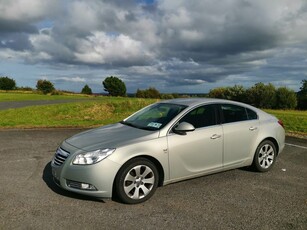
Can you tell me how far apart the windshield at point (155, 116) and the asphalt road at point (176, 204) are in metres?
1.09

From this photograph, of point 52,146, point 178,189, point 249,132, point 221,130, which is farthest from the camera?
point 52,146

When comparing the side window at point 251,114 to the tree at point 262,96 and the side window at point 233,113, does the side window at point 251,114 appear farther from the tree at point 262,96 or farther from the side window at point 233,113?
the tree at point 262,96

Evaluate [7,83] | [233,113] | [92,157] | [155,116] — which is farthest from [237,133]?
[7,83]

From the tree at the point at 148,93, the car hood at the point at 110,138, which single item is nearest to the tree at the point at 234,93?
the tree at the point at 148,93

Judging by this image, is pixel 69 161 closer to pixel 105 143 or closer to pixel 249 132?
pixel 105 143

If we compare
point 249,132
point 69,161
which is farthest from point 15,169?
point 249,132

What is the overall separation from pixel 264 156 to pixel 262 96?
112 ft

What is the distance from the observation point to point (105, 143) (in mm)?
4855

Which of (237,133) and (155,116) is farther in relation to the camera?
(237,133)

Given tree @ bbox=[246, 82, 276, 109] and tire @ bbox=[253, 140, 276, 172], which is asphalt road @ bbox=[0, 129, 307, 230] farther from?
tree @ bbox=[246, 82, 276, 109]

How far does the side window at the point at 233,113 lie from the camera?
6098 mm

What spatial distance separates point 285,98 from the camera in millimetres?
39219

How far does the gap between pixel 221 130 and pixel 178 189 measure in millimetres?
1309

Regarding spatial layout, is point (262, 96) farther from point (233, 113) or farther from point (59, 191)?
point (59, 191)
